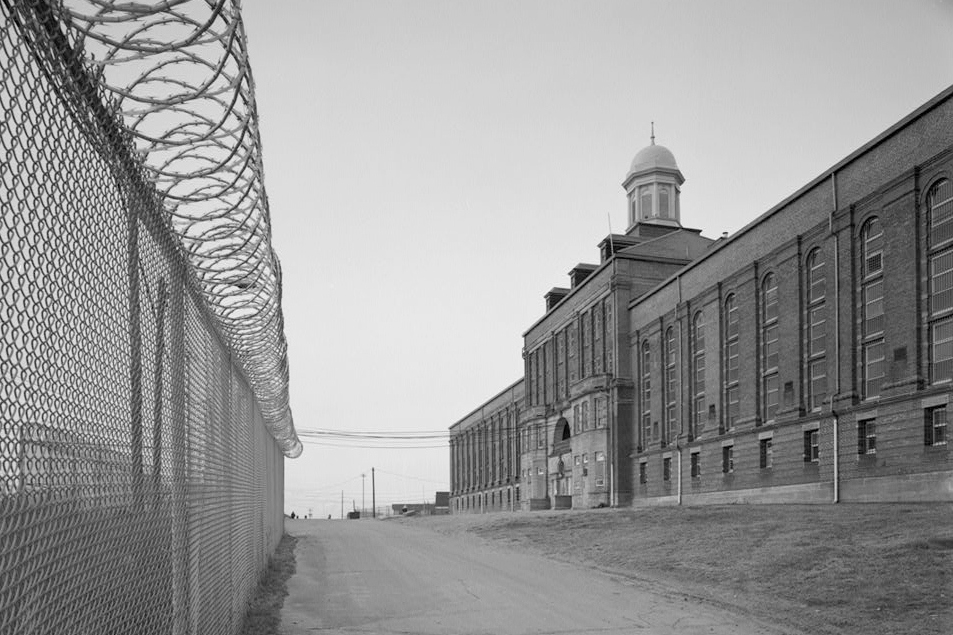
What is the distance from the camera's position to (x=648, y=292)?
2499 inches

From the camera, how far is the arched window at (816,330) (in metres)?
42.4

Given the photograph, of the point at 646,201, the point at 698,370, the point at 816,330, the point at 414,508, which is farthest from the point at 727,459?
the point at 414,508

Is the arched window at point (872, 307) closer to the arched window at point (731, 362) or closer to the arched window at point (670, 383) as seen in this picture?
the arched window at point (731, 362)

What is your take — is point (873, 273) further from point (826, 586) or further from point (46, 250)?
point (46, 250)

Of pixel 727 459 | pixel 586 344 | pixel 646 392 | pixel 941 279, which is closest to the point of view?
pixel 941 279

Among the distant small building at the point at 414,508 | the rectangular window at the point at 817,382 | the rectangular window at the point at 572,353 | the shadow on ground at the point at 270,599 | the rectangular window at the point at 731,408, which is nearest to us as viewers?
the shadow on ground at the point at 270,599

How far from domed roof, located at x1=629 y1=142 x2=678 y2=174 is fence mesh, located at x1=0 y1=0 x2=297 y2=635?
77080 mm

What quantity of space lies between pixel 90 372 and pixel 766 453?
4699 cm

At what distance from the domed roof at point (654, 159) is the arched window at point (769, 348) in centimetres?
3401

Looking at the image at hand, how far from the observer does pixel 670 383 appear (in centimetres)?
6069

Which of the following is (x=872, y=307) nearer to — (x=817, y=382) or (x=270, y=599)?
(x=817, y=382)

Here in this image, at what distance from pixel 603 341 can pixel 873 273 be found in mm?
30986

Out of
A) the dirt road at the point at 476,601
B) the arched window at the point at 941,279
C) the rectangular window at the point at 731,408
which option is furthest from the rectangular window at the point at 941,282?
the dirt road at the point at 476,601

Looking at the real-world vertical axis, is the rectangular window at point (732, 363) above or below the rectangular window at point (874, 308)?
below
